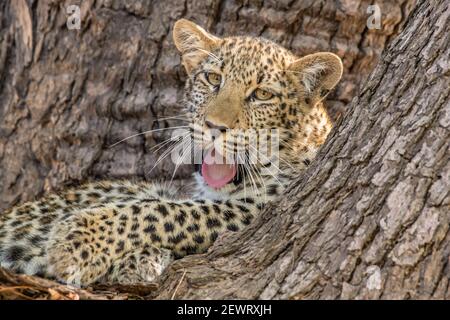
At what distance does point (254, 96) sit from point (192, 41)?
661 millimetres

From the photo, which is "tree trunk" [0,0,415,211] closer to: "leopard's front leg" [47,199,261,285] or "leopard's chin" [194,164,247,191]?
"leopard's chin" [194,164,247,191]

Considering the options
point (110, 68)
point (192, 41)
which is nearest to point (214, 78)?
point (192, 41)

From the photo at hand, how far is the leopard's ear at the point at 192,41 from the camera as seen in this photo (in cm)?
601

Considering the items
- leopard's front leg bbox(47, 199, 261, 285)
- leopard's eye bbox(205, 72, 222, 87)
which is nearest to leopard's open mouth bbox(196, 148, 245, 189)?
leopard's front leg bbox(47, 199, 261, 285)

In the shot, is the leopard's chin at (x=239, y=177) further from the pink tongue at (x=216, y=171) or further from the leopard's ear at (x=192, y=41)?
the leopard's ear at (x=192, y=41)

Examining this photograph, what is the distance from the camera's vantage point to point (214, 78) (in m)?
5.98

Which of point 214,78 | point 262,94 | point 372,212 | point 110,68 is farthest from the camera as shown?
point 110,68

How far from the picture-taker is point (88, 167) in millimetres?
6637

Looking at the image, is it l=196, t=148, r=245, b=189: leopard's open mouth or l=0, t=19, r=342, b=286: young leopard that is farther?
l=196, t=148, r=245, b=189: leopard's open mouth

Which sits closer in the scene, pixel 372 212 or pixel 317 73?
pixel 372 212

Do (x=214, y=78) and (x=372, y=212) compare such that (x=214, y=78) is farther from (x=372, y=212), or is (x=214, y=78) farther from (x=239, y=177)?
(x=372, y=212)

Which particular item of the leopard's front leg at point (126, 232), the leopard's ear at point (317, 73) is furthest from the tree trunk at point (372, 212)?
the leopard's ear at point (317, 73)

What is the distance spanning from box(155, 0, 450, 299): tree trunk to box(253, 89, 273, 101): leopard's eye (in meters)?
1.46

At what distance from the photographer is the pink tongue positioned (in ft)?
18.5
